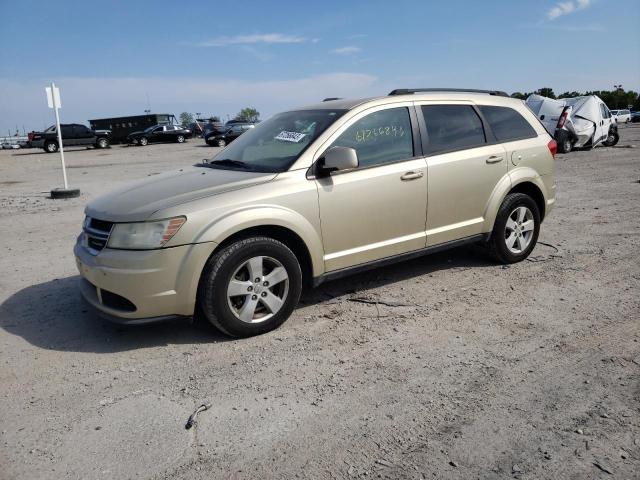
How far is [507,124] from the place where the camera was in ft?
18.1

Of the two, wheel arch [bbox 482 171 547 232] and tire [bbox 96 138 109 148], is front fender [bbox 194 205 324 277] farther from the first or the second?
tire [bbox 96 138 109 148]

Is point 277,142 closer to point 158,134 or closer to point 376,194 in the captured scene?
point 376,194

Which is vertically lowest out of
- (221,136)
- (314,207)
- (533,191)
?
(533,191)

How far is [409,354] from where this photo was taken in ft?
11.9

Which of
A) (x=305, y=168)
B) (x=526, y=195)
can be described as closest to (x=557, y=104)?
(x=526, y=195)

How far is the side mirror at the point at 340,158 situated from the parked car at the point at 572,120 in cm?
1630

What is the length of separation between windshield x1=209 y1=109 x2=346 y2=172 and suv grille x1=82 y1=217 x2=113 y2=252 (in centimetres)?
122

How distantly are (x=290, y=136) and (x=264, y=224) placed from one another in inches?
42.6

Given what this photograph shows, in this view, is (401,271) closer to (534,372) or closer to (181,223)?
(534,372)

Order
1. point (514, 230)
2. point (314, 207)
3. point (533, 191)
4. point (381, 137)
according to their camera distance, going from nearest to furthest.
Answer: point (314, 207) → point (381, 137) → point (514, 230) → point (533, 191)

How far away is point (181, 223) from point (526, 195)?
3.69m

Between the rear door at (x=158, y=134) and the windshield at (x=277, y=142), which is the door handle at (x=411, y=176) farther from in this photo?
the rear door at (x=158, y=134)

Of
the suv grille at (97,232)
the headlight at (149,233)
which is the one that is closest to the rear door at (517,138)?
the headlight at (149,233)

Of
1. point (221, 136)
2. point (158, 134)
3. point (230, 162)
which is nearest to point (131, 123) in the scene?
point (158, 134)
